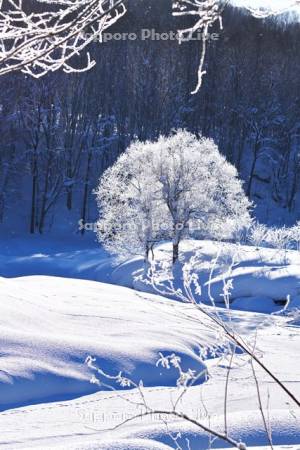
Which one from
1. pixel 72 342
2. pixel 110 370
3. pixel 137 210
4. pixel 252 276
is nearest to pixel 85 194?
pixel 137 210

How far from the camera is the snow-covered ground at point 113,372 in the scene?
20.3 feet

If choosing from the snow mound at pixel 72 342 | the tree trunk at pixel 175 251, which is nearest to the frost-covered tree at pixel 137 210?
the tree trunk at pixel 175 251

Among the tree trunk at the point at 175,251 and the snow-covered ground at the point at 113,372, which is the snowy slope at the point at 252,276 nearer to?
the tree trunk at the point at 175,251

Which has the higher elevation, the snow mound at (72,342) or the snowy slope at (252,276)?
the snow mound at (72,342)

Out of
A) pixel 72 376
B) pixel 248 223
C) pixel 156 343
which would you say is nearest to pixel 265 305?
pixel 248 223

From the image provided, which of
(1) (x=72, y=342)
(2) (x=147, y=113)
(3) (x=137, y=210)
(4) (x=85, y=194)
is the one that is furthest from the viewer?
(2) (x=147, y=113)

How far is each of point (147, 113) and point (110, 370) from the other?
32.6m

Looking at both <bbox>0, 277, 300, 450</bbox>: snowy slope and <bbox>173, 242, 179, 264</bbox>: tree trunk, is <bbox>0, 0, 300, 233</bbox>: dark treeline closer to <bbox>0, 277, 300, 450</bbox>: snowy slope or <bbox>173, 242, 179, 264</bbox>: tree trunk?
<bbox>173, 242, 179, 264</bbox>: tree trunk

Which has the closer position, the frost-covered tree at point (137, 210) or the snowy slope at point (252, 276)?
the snowy slope at point (252, 276)

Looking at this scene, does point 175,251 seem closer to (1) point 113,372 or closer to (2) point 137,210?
(2) point 137,210

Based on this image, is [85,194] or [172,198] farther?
[85,194]

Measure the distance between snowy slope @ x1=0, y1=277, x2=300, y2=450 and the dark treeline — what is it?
22.3m

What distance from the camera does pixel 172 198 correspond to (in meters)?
27.9

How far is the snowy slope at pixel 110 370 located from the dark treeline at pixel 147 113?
878 inches
